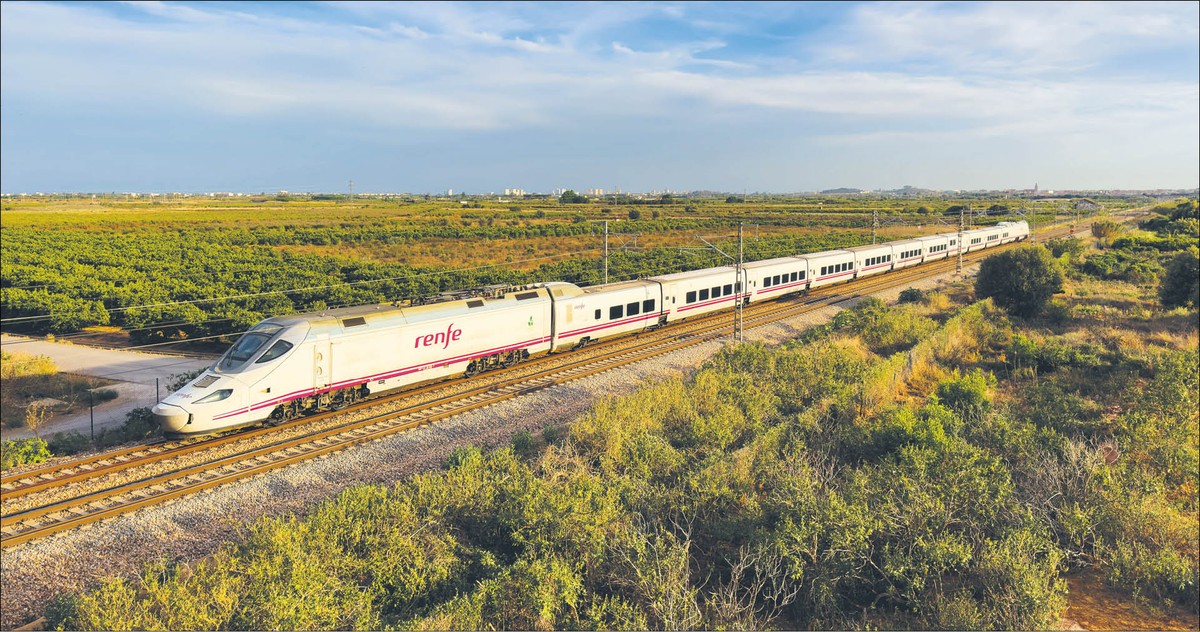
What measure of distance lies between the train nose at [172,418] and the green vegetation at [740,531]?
15.9 feet

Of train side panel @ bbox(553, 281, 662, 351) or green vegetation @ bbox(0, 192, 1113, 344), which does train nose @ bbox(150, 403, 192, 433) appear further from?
green vegetation @ bbox(0, 192, 1113, 344)

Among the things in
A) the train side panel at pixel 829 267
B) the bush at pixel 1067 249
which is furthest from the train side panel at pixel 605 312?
the bush at pixel 1067 249

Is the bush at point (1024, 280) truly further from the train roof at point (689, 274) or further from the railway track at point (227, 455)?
the railway track at point (227, 455)

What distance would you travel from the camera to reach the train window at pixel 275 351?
17.3 metres

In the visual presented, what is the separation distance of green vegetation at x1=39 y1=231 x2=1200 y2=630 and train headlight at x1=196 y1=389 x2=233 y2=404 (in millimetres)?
4811

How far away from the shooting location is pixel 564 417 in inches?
793

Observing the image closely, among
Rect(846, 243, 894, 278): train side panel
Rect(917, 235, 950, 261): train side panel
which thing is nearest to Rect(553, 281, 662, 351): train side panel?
Rect(846, 243, 894, 278): train side panel

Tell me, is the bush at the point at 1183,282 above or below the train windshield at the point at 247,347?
above

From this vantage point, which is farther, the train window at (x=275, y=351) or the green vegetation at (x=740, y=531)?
the train window at (x=275, y=351)

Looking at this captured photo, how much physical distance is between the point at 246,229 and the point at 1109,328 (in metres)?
101

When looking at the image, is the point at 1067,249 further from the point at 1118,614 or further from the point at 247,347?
the point at 247,347

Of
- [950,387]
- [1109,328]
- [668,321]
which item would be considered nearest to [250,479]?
[950,387]

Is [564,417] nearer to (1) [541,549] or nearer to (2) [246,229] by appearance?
(1) [541,549]

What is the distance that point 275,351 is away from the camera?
17484mm
